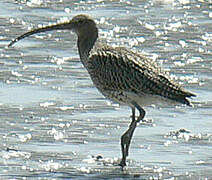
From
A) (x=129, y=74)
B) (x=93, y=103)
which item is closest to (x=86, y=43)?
(x=129, y=74)

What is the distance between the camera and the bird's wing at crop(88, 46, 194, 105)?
10188 mm

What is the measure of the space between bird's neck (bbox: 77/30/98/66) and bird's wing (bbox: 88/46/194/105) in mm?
210

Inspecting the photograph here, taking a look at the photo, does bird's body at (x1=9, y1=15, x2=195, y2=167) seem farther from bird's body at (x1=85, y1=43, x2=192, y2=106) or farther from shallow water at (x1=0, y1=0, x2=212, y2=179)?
shallow water at (x1=0, y1=0, x2=212, y2=179)

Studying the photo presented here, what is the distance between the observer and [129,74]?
34.1 ft

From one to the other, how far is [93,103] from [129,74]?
1601 millimetres

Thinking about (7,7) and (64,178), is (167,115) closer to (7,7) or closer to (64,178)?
(64,178)

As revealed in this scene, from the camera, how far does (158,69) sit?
10.4 m

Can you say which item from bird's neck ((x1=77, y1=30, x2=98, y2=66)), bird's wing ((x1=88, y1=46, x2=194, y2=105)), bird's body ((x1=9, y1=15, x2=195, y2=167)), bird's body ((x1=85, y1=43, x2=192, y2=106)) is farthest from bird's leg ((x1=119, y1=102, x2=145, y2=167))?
bird's neck ((x1=77, y1=30, x2=98, y2=66))

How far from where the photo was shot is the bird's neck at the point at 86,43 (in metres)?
11.0

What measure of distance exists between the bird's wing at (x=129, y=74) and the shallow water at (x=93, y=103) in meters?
0.54

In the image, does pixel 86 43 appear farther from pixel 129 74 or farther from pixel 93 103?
pixel 93 103

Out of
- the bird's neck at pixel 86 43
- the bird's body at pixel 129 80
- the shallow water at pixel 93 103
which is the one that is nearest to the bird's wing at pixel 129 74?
the bird's body at pixel 129 80

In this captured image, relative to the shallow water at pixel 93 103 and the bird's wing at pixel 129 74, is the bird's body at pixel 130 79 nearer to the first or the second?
the bird's wing at pixel 129 74

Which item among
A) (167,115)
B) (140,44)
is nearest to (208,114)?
(167,115)
